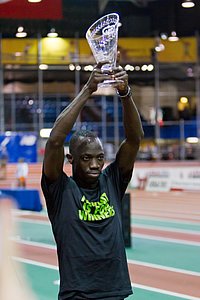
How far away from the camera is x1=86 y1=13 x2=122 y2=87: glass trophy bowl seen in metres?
3.34

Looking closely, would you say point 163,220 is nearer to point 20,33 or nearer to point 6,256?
point 6,256

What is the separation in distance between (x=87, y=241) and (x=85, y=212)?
0.13m

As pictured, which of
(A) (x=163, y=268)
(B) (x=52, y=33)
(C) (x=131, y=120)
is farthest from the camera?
(B) (x=52, y=33)

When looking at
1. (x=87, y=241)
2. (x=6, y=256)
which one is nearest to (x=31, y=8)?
(x=6, y=256)

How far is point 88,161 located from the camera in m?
3.56

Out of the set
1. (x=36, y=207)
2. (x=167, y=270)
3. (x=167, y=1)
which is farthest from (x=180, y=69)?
(x=167, y=270)

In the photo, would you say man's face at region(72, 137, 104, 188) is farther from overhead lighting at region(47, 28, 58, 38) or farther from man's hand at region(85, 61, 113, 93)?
overhead lighting at region(47, 28, 58, 38)

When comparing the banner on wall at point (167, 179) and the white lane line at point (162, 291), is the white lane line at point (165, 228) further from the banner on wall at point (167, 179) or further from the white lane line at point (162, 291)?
the banner on wall at point (167, 179)

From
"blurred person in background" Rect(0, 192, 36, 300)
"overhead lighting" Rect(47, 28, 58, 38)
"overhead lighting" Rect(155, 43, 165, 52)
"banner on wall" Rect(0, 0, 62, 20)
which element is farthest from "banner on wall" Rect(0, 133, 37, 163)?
"blurred person in background" Rect(0, 192, 36, 300)

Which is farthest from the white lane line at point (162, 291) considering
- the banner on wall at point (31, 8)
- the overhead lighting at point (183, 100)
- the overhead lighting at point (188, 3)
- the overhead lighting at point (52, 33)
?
the overhead lighting at point (183, 100)

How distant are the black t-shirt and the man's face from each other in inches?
1.8

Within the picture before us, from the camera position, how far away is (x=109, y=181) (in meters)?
3.68

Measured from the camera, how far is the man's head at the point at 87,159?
3547 mm

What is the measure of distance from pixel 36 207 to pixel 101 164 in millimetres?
14666
